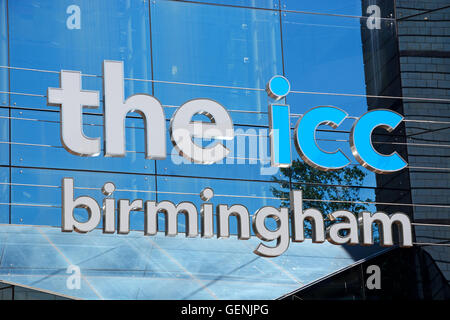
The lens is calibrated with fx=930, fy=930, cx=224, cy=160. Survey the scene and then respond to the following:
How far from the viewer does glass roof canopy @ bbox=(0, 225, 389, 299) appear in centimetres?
1064

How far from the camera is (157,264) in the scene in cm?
1109

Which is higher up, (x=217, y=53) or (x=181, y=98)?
(x=217, y=53)

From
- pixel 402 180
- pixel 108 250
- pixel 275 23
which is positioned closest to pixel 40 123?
pixel 108 250

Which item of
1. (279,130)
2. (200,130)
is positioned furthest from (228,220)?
(279,130)

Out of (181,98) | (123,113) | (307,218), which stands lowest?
(307,218)

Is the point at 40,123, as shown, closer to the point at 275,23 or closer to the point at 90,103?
the point at 90,103

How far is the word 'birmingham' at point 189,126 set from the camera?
32.6 feet

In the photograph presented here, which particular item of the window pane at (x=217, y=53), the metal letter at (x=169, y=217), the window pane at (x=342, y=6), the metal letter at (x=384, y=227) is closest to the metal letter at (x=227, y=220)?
the metal letter at (x=169, y=217)

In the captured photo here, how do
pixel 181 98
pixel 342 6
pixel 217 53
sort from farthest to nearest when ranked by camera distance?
1. pixel 342 6
2. pixel 217 53
3. pixel 181 98

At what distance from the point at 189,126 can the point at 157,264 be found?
1879mm

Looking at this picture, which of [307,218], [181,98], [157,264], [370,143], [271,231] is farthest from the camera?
[181,98]

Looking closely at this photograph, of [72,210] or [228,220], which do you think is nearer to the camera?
[72,210]

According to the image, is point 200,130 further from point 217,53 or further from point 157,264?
point 217,53
